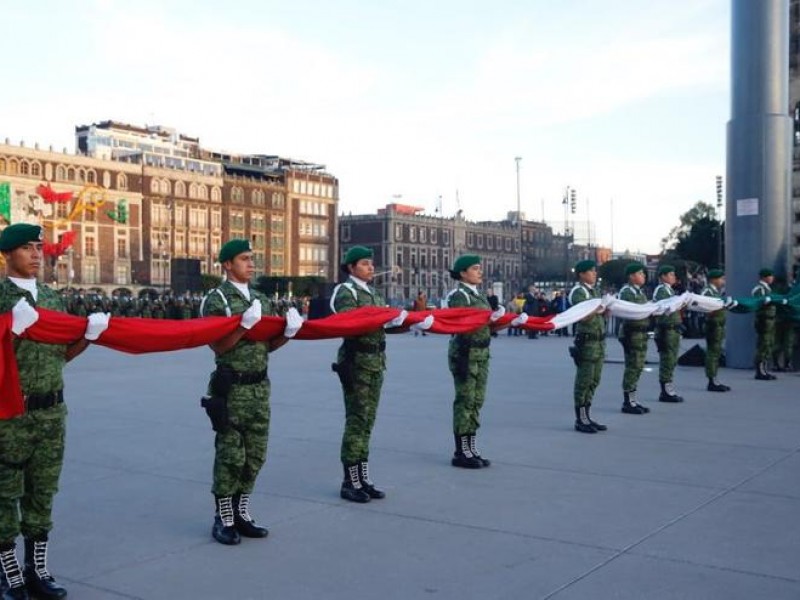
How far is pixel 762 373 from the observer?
15.8m

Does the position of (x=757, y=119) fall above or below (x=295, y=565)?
above

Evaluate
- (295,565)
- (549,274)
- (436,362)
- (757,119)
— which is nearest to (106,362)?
(436,362)

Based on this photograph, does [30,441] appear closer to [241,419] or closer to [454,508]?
[241,419]

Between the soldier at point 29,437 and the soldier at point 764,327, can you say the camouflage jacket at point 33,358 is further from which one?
the soldier at point 764,327

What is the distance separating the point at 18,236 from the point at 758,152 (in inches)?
644

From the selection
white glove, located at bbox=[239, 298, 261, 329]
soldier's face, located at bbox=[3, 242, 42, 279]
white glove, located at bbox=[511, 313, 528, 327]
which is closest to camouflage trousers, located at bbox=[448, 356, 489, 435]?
white glove, located at bbox=[511, 313, 528, 327]

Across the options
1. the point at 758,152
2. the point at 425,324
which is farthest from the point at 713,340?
the point at 425,324

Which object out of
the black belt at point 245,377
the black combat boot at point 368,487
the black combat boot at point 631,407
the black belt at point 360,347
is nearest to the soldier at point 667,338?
the black combat boot at point 631,407

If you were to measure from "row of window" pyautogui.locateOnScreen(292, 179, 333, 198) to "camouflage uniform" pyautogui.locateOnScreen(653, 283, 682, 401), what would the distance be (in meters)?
101

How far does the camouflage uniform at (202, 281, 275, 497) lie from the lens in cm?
588

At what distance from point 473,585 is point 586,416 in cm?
577

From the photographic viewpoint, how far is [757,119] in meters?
18.0

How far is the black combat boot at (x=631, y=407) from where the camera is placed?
462 inches

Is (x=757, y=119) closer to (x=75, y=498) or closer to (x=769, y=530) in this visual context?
(x=769, y=530)
